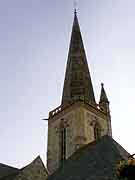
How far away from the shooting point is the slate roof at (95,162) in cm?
1149

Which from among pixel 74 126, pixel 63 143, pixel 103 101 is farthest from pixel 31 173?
pixel 103 101

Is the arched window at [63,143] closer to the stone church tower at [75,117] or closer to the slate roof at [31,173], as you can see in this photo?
the stone church tower at [75,117]

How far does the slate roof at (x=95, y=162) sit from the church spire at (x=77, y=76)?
999cm

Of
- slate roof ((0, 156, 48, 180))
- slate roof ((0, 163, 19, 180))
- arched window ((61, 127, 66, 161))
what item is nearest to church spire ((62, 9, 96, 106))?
arched window ((61, 127, 66, 161))

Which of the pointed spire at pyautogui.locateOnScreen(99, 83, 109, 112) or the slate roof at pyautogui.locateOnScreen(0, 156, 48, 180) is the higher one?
the pointed spire at pyautogui.locateOnScreen(99, 83, 109, 112)

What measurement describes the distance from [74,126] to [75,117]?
0.68 metres

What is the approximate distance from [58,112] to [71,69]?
12.8ft

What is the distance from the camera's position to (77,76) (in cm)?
2638

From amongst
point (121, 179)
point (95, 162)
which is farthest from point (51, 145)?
point (121, 179)

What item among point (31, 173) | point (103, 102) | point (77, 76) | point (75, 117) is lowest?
point (31, 173)

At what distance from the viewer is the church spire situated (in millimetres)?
25203

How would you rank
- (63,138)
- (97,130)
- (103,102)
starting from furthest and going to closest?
1. (103,102)
2. (97,130)
3. (63,138)

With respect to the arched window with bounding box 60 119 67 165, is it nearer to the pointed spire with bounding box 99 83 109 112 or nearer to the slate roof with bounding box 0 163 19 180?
the pointed spire with bounding box 99 83 109 112

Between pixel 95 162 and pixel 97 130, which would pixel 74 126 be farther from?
pixel 95 162
